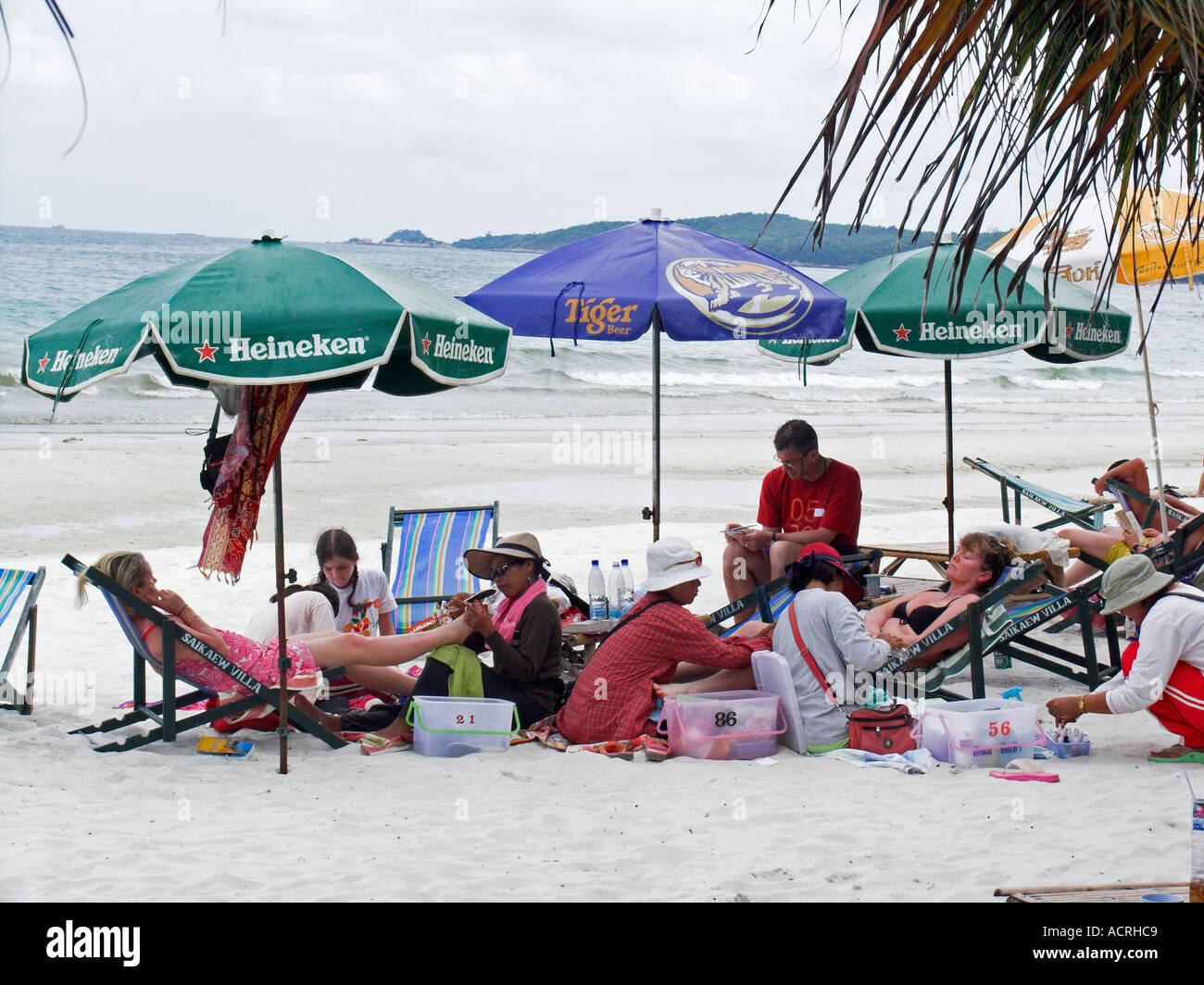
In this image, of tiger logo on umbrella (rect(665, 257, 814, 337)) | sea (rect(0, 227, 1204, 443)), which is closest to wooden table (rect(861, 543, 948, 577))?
tiger logo on umbrella (rect(665, 257, 814, 337))

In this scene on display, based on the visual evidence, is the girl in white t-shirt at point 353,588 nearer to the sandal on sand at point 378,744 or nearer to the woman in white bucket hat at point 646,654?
the sandal on sand at point 378,744

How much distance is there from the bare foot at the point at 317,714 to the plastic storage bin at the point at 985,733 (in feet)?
8.02

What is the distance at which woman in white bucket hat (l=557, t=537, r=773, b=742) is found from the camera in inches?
192

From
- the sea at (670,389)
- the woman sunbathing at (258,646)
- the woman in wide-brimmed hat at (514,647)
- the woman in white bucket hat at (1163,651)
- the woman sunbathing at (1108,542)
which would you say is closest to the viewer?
the woman in white bucket hat at (1163,651)

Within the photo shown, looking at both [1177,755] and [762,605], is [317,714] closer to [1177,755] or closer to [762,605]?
[762,605]

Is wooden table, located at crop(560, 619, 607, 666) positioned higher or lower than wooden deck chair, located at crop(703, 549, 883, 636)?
lower

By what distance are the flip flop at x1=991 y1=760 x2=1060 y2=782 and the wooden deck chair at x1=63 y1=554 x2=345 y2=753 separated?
2582mm

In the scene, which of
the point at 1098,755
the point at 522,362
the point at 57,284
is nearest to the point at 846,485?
the point at 1098,755

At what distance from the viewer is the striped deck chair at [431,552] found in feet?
22.2

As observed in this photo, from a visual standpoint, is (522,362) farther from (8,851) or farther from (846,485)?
(8,851)

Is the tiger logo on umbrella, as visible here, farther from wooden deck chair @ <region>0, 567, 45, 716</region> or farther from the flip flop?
wooden deck chair @ <region>0, 567, 45, 716</region>

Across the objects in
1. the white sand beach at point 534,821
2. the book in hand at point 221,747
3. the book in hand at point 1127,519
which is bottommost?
the white sand beach at point 534,821

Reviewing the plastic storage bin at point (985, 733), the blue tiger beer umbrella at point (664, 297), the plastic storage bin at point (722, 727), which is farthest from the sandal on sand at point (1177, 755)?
the blue tiger beer umbrella at point (664, 297)

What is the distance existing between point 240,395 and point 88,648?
8.65ft
